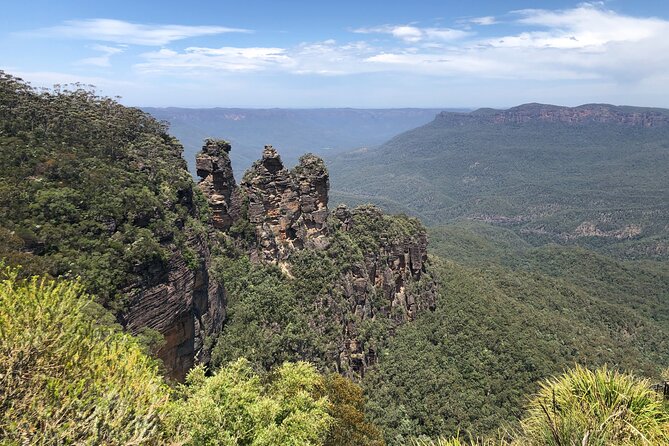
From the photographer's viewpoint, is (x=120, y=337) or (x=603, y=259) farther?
(x=603, y=259)

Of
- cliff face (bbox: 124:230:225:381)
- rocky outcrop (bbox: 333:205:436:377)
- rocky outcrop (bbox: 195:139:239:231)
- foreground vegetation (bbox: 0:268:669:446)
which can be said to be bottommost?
rocky outcrop (bbox: 333:205:436:377)

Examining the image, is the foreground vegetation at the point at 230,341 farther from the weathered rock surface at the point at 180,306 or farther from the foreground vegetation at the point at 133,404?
the weathered rock surface at the point at 180,306

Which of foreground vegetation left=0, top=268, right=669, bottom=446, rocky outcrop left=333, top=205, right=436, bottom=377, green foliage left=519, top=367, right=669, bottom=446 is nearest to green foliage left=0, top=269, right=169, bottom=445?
foreground vegetation left=0, top=268, right=669, bottom=446

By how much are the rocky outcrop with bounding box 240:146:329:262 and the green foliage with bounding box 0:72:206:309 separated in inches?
382

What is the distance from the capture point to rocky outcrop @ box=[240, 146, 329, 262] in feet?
A: 152

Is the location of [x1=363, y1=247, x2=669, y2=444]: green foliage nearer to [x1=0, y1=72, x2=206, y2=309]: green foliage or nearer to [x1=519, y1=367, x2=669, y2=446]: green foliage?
[x1=0, y1=72, x2=206, y2=309]: green foliage

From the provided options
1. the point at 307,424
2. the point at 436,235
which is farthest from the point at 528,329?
the point at 436,235

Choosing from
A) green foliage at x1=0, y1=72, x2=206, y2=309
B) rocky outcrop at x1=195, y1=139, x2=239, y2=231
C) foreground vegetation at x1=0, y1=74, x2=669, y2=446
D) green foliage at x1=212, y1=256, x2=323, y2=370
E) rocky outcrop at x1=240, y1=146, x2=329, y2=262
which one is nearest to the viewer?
foreground vegetation at x1=0, y1=74, x2=669, y2=446

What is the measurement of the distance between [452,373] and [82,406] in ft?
136

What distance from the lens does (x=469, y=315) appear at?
176ft

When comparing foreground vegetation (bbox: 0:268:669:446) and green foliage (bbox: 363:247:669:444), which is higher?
foreground vegetation (bbox: 0:268:669:446)

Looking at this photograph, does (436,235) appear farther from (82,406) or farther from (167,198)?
(82,406)

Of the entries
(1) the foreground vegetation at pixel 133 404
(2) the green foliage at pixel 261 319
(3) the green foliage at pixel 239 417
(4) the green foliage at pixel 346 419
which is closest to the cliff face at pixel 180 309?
(2) the green foliage at pixel 261 319

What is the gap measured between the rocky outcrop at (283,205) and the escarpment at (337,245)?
0.10m
